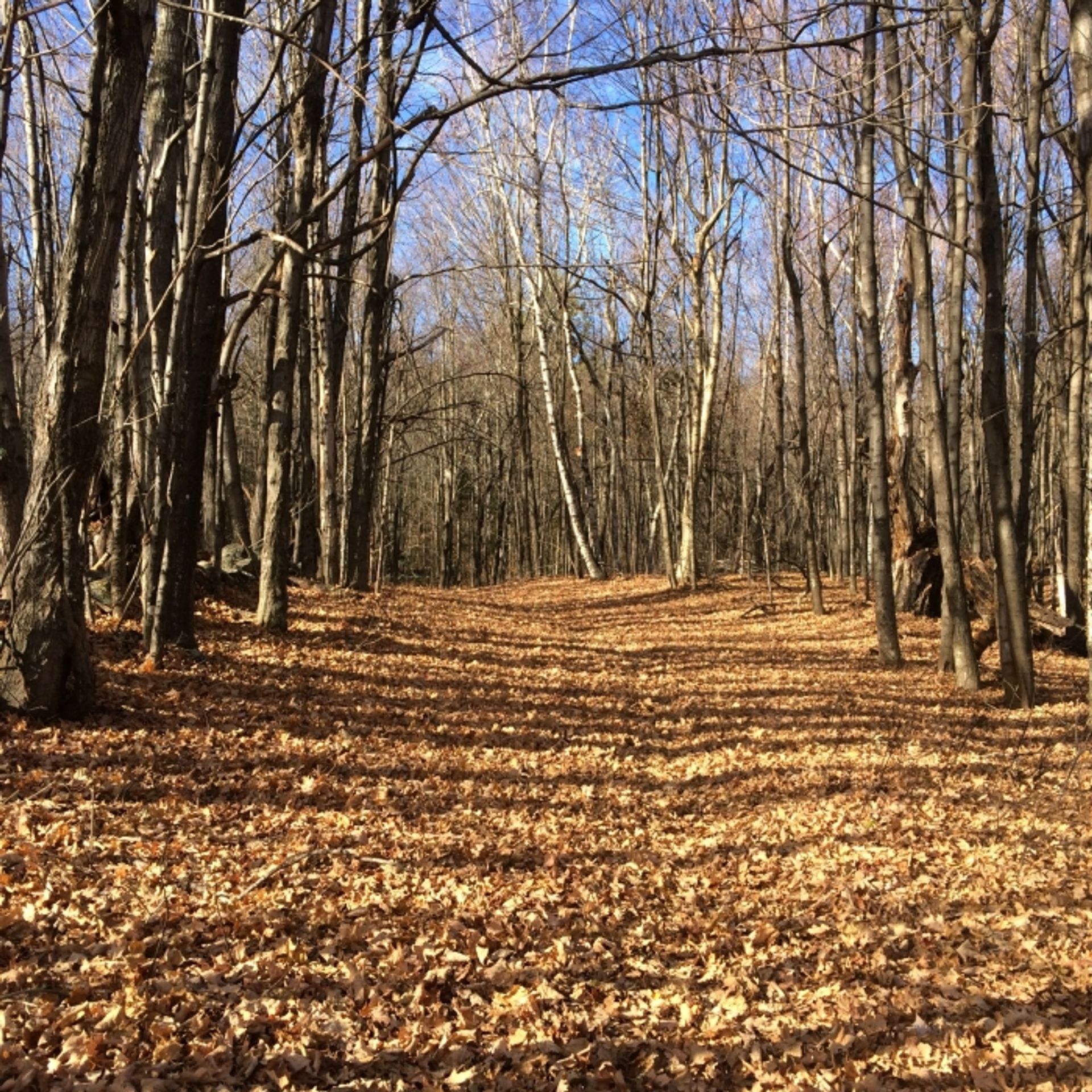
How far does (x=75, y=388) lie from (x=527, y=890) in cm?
418

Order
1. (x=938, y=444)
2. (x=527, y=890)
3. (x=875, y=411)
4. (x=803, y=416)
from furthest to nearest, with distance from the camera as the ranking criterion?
1. (x=803, y=416)
2. (x=875, y=411)
3. (x=938, y=444)
4. (x=527, y=890)

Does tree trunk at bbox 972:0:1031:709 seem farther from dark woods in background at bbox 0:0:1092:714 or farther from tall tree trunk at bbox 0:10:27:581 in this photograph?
tall tree trunk at bbox 0:10:27:581

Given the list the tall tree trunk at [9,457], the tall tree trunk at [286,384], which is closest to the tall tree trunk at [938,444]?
the tall tree trunk at [286,384]

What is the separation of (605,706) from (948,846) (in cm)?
406

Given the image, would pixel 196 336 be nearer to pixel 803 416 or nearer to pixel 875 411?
pixel 875 411

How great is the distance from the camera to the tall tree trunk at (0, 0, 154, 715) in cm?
557

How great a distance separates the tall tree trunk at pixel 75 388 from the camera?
557 centimetres

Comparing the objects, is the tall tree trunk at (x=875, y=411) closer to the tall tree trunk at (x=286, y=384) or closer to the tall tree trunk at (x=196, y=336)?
the tall tree trunk at (x=286, y=384)

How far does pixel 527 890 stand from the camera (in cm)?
451

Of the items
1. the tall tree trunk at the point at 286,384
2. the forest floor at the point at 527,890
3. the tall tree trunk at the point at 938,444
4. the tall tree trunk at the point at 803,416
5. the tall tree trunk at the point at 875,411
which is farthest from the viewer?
the tall tree trunk at the point at 803,416

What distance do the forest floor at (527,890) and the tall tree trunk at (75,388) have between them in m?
0.48

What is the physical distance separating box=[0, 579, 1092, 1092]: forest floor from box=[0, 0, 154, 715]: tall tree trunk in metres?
0.48

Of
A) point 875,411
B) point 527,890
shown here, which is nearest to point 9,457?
point 527,890

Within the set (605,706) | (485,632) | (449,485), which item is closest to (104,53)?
(605,706)
